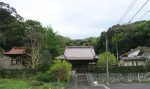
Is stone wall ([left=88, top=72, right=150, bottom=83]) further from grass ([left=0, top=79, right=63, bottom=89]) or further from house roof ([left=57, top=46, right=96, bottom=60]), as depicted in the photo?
grass ([left=0, top=79, right=63, bottom=89])

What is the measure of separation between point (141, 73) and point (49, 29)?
2723cm

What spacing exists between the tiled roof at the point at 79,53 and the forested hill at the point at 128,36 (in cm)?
1405

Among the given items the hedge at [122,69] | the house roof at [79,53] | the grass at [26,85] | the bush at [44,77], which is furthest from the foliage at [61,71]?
the house roof at [79,53]

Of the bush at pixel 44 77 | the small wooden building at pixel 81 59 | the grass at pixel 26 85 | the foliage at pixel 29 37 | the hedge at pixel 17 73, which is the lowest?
the grass at pixel 26 85

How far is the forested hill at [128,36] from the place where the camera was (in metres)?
62.7

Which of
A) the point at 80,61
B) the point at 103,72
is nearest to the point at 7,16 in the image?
the point at 80,61

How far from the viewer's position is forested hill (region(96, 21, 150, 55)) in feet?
206

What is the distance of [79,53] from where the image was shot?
153ft

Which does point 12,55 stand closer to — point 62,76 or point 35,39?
point 35,39

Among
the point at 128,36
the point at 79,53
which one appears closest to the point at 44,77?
the point at 79,53

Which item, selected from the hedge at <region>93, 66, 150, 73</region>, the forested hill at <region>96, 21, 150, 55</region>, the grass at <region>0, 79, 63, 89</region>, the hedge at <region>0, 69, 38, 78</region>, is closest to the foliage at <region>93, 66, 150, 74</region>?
the hedge at <region>93, 66, 150, 73</region>

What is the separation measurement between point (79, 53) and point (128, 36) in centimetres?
2187

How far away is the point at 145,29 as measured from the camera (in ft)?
204

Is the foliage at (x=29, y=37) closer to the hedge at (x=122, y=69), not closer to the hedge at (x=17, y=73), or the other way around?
the hedge at (x=17, y=73)
